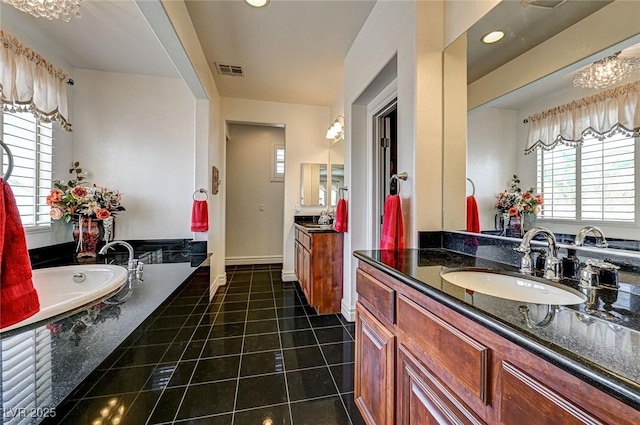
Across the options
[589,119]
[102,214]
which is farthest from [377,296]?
[102,214]

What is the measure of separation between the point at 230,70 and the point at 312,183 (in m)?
1.68

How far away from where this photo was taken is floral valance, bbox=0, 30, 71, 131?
6.12 feet

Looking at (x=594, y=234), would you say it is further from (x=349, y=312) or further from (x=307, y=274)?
(x=307, y=274)

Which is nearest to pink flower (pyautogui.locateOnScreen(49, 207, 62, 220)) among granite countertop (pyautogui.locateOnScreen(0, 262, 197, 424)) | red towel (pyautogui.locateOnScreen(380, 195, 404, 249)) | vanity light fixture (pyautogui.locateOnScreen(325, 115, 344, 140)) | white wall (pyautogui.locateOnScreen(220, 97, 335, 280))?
granite countertop (pyautogui.locateOnScreen(0, 262, 197, 424))

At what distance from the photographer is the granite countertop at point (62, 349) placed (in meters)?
0.80

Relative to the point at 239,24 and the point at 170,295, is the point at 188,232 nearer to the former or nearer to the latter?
the point at 170,295

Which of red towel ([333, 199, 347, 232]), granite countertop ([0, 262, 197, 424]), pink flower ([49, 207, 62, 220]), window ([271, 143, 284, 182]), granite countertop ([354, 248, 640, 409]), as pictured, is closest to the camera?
granite countertop ([354, 248, 640, 409])

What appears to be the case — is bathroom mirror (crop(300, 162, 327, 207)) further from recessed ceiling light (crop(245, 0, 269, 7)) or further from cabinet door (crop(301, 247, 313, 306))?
recessed ceiling light (crop(245, 0, 269, 7))

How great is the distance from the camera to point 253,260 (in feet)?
15.4

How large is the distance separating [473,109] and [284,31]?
1685 millimetres

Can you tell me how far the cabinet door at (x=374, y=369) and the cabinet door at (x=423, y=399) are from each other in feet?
0.17

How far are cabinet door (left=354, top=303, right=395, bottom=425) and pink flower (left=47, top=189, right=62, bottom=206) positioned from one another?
8.84 feet

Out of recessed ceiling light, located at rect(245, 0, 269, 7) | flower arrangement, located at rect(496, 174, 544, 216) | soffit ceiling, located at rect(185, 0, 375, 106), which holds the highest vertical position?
soffit ceiling, located at rect(185, 0, 375, 106)

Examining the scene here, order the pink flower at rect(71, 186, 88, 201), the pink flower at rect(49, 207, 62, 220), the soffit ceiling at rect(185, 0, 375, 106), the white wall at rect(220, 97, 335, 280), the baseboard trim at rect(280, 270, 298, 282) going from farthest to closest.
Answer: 1. the baseboard trim at rect(280, 270, 298, 282)
2. the white wall at rect(220, 97, 335, 280)
3. the pink flower at rect(71, 186, 88, 201)
4. the pink flower at rect(49, 207, 62, 220)
5. the soffit ceiling at rect(185, 0, 375, 106)
